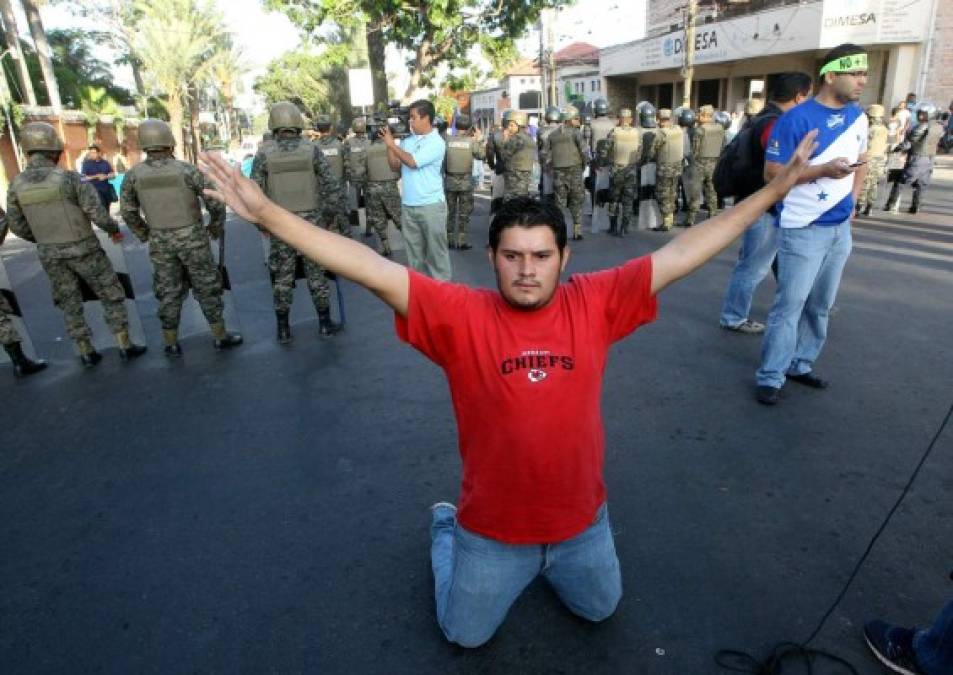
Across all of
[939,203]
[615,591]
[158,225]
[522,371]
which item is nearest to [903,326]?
[615,591]

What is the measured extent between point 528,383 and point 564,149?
317 inches

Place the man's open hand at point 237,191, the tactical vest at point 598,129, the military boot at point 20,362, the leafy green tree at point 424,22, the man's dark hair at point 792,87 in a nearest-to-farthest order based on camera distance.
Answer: the man's open hand at point 237,191, the man's dark hair at point 792,87, the military boot at point 20,362, the tactical vest at point 598,129, the leafy green tree at point 424,22

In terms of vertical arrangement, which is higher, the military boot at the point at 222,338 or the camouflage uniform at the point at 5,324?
the camouflage uniform at the point at 5,324

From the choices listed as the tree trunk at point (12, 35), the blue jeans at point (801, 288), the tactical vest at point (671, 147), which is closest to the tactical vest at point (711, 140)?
the tactical vest at point (671, 147)

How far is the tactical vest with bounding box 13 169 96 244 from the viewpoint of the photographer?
4.97m

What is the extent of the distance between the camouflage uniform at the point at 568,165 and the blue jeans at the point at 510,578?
309 inches

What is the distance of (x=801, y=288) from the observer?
387 centimetres

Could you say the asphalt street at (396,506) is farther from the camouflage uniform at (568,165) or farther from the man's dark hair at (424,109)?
the camouflage uniform at (568,165)

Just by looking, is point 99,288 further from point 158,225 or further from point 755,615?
point 755,615

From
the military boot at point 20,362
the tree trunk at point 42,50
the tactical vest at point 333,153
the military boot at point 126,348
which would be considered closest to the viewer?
the military boot at point 20,362

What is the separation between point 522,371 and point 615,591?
3.13ft

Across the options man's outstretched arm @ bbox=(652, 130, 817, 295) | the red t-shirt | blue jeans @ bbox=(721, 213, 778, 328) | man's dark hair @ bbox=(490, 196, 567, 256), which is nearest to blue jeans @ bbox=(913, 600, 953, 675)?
the red t-shirt

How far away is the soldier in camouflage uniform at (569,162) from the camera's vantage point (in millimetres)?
9422

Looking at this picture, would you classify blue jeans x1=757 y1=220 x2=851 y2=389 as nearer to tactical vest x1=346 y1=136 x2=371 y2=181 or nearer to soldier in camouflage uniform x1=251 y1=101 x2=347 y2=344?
soldier in camouflage uniform x1=251 y1=101 x2=347 y2=344
